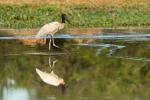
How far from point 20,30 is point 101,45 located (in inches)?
209

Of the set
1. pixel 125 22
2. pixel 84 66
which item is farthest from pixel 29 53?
pixel 125 22

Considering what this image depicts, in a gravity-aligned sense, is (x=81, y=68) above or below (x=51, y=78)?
below

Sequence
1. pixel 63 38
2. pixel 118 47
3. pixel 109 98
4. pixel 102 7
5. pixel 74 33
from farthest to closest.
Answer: pixel 102 7
pixel 74 33
pixel 63 38
pixel 118 47
pixel 109 98

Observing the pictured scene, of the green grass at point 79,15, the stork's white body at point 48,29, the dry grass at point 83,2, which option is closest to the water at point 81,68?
the stork's white body at point 48,29

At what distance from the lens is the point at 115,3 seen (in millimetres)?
29875

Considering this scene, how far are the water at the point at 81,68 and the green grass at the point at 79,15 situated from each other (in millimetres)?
4090

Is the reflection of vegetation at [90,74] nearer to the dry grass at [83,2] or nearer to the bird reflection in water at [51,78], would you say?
the bird reflection in water at [51,78]

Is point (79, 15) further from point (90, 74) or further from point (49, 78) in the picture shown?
point (49, 78)

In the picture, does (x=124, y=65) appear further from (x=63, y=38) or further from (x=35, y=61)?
(x=63, y=38)

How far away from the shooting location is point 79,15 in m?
25.9

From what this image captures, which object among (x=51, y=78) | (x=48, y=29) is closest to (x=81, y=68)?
(x=51, y=78)

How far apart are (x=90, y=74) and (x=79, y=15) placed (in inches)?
535

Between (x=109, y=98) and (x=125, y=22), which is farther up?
(x=109, y=98)

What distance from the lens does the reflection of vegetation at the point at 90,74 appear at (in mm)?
10609
